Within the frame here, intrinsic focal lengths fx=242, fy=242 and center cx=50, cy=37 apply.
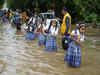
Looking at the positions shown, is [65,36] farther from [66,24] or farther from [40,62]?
[40,62]

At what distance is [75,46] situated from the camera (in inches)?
288

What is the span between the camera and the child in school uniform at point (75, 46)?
279 inches

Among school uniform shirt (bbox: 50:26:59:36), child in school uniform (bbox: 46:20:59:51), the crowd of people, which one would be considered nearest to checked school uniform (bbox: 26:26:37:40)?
the crowd of people

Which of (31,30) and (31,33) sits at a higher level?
(31,30)

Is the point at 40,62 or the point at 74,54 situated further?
the point at 40,62

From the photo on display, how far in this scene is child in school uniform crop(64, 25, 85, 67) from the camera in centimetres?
710

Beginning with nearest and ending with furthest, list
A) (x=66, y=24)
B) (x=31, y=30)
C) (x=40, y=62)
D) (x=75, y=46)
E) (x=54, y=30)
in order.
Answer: (x=75, y=46)
(x=40, y=62)
(x=66, y=24)
(x=54, y=30)
(x=31, y=30)

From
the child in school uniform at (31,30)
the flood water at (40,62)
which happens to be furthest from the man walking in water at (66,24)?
the child in school uniform at (31,30)

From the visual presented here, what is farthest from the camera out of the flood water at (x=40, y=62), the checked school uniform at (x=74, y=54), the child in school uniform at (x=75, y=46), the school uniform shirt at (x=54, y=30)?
the school uniform shirt at (x=54, y=30)

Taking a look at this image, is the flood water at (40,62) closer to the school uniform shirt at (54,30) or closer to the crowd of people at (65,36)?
the crowd of people at (65,36)

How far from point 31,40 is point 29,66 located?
19.4 ft

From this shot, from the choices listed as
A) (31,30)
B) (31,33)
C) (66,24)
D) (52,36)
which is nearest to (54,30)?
(52,36)

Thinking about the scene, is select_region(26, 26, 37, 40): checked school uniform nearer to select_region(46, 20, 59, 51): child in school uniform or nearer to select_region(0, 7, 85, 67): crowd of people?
select_region(0, 7, 85, 67): crowd of people

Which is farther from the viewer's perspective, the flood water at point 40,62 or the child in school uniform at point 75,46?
the flood water at point 40,62
